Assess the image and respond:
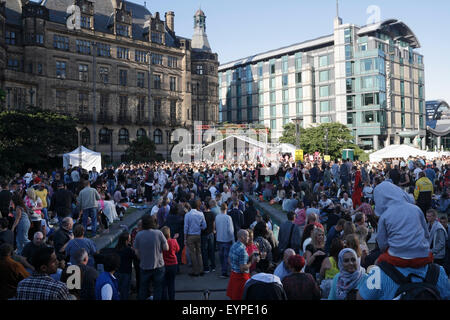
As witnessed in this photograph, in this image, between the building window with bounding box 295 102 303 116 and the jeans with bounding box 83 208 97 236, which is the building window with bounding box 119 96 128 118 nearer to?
the building window with bounding box 295 102 303 116

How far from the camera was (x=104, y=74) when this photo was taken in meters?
53.7

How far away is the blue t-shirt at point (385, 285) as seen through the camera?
3.56m

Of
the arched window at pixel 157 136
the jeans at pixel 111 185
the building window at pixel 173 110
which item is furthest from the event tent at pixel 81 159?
the building window at pixel 173 110

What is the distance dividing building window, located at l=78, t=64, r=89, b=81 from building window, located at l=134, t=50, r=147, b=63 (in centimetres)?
825

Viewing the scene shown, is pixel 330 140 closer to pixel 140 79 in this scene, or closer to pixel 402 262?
pixel 140 79

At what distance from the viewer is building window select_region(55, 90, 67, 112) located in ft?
161

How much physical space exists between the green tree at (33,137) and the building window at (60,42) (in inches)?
645

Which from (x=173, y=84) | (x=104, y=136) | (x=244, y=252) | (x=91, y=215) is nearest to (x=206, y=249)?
(x=244, y=252)

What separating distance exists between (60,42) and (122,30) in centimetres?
998

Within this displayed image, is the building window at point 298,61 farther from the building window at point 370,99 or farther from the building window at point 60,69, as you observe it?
the building window at point 60,69

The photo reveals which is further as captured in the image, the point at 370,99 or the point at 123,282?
the point at 370,99

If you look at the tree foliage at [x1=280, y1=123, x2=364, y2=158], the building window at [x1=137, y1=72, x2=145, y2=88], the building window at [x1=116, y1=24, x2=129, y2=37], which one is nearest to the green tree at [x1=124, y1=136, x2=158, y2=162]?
the building window at [x1=137, y1=72, x2=145, y2=88]
